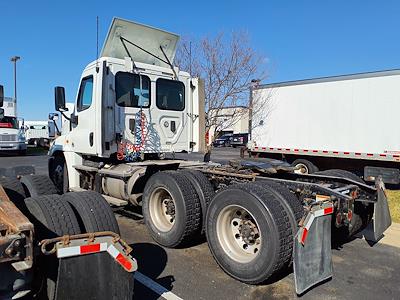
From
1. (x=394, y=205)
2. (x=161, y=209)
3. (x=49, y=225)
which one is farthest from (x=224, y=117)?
(x=49, y=225)

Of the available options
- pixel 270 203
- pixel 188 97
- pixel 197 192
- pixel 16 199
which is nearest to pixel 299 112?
pixel 188 97

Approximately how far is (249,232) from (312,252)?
76 cm

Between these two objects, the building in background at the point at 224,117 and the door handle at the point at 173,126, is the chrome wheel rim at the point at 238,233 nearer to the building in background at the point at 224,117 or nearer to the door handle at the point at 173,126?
the door handle at the point at 173,126

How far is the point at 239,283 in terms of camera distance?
13.6 feet

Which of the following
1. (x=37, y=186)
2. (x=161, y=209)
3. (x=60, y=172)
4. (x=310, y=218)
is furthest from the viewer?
(x=60, y=172)

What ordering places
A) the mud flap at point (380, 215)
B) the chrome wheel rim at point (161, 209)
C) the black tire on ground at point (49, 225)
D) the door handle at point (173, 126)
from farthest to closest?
the door handle at point (173, 126) < the chrome wheel rim at point (161, 209) < the mud flap at point (380, 215) < the black tire on ground at point (49, 225)

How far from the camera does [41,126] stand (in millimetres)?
40406

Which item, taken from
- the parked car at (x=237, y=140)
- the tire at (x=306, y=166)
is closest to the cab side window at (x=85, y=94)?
the tire at (x=306, y=166)

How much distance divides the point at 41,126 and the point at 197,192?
129 ft

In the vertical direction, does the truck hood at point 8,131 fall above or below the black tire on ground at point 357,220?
above

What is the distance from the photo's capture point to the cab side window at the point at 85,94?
7046 mm

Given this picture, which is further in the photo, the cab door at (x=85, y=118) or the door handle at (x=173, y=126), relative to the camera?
the door handle at (x=173, y=126)

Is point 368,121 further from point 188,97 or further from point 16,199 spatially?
point 16,199

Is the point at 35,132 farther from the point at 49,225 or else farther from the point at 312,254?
the point at 312,254
